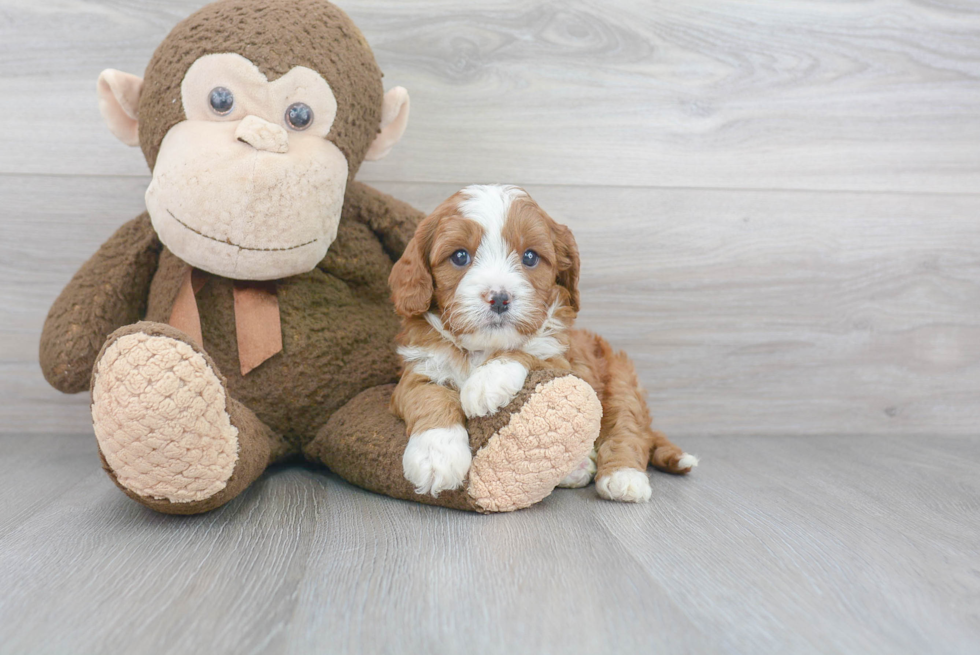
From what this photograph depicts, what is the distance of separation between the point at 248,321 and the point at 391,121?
49 centimetres

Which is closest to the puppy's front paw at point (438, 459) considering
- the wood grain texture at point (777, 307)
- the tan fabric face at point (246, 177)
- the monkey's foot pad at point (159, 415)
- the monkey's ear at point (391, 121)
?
the monkey's foot pad at point (159, 415)

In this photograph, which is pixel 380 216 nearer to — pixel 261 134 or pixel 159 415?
pixel 261 134

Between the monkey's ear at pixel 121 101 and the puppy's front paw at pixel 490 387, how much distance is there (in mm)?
812

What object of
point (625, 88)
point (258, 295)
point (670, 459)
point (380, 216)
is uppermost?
point (625, 88)

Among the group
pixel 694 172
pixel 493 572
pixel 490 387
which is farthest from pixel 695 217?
pixel 493 572

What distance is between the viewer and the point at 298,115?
49.1 inches

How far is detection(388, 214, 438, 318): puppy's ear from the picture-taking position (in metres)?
1.18

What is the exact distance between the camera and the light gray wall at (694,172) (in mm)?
1647

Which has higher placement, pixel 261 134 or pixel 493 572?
pixel 261 134

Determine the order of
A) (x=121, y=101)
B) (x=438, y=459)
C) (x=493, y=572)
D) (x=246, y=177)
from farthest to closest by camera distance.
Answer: (x=121, y=101)
(x=246, y=177)
(x=438, y=459)
(x=493, y=572)

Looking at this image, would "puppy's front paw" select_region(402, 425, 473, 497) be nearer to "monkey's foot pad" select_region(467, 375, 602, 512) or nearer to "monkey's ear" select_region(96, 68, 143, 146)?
"monkey's foot pad" select_region(467, 375, 602, 512)

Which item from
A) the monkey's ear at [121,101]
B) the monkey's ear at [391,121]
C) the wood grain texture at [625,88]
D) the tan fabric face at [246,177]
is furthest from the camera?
the wood grain texture at [625,88]

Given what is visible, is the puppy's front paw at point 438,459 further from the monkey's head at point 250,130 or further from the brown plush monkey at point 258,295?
the monkey's head at point 250,130

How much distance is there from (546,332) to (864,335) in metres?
1.08
